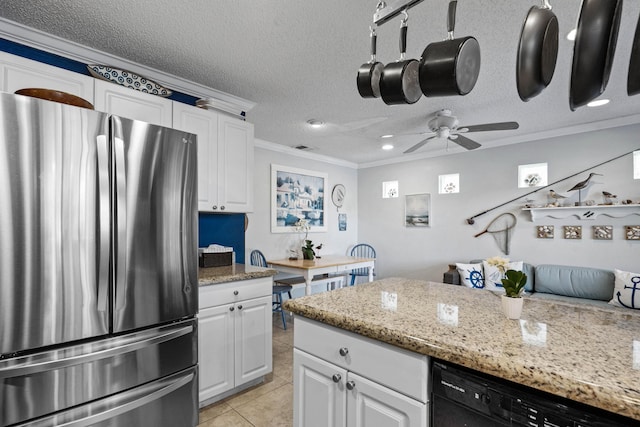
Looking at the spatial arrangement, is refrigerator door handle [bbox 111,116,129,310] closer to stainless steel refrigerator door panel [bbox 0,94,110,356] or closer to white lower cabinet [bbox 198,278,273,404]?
stainless steel refrigerator door panel [bbox 0,94,110,356]

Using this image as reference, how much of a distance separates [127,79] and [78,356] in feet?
5.88

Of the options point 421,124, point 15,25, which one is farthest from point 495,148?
point 15,25

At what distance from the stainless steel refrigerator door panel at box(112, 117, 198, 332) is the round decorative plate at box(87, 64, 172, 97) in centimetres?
70

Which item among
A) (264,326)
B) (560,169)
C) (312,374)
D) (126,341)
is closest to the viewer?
(312,374)

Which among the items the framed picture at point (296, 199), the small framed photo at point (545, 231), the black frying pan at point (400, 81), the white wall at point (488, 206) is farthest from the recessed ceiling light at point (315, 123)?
the small framed photo at point (545, 231)

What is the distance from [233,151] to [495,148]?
3.83m

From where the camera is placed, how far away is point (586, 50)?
0.71 m

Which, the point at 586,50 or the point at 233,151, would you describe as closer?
the point at 586,50

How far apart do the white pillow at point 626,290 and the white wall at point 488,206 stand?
0.40 metres

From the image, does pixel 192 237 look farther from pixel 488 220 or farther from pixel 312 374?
pixel 488 220

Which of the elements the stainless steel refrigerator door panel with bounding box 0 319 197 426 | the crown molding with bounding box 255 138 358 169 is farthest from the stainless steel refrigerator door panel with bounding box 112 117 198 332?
the crown molding with bounding box 255 138 358 169

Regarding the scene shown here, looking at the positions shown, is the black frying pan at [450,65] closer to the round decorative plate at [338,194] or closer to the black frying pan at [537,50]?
the black frying pan at [537,50]

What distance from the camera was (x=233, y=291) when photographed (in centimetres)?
232

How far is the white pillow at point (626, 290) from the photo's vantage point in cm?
310
